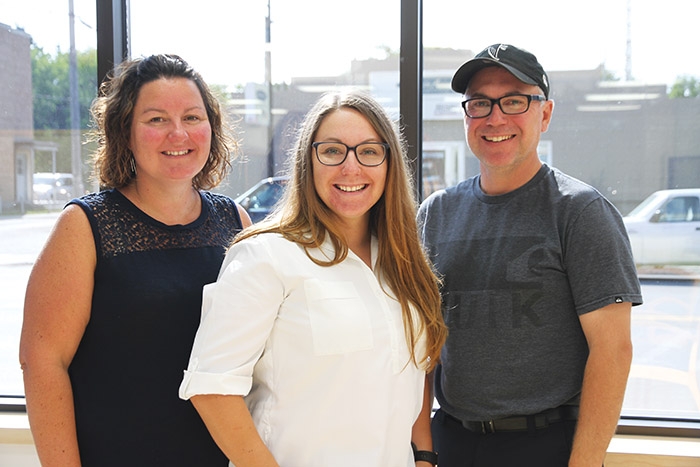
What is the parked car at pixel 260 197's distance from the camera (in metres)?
2.64

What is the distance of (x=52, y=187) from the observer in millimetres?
2752

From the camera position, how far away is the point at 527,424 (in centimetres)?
163

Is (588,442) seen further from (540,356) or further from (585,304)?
(585,304)

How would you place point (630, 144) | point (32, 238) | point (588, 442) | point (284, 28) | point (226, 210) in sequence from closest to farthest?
point (588, 442), point (226, 210), point (630, 144), point (284, 28), point (32, 238)

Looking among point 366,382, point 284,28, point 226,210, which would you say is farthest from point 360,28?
point 366,382

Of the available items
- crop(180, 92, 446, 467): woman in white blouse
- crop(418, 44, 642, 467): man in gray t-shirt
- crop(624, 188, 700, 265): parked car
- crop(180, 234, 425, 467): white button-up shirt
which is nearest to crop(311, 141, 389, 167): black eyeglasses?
crop(180, 92, 446, 467): woman in white blouse

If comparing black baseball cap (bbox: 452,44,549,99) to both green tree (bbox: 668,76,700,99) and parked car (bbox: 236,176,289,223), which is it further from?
parked car (bbox: 236,176,289,223)

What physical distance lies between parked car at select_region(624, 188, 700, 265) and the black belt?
103 cm

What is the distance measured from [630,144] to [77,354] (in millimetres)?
2100

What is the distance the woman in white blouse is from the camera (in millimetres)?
1284

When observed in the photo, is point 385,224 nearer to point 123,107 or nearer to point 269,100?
point 123,107

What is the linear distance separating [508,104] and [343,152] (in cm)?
57

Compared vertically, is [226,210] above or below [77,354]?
above

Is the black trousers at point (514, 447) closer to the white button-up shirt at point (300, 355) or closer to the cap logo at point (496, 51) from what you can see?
the white button-up shirt at point (300, 355)
